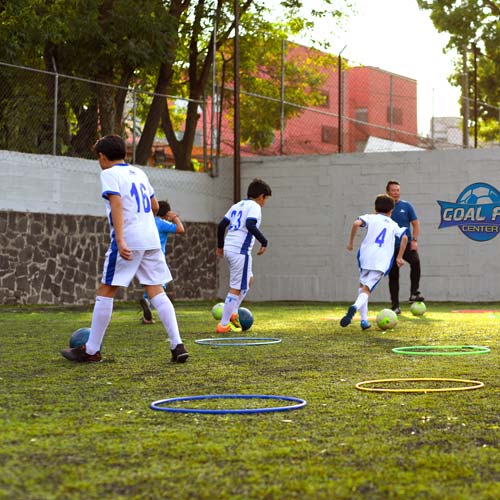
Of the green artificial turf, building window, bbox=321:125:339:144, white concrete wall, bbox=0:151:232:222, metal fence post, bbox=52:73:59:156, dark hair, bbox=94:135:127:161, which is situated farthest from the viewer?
building window, bbox=321:125:339:144

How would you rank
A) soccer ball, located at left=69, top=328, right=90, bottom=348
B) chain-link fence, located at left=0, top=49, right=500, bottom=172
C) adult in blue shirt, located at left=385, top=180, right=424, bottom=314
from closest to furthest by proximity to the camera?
soccer ball, located at left=69, top=328, right=90, bottom=348
adult in blue shirt, located at left=385, top=180, right=424, bottom=314
chain-link fence, located at left=0, top=49, right=500, bottom=172

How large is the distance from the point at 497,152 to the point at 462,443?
18045mm

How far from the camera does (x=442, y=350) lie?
952 centimetres

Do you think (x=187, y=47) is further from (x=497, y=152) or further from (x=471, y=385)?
(x=471, y=385)

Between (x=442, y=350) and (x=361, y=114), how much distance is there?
54.2 feet

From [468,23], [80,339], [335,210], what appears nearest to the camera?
[80,339]

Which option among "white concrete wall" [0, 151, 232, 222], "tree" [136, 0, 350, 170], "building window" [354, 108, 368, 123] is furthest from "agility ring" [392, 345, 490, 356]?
"building window" [354, 108, 368, 123]

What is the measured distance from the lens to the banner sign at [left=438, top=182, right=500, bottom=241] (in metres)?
21.6

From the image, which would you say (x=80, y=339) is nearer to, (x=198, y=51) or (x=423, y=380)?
(x=423, y=380)

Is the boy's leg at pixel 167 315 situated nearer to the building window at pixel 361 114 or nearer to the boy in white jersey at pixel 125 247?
the boy in white jersey at pixel 125 247

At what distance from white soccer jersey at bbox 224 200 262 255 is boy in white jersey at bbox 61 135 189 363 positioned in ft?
10.4

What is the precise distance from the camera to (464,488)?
3.69 m

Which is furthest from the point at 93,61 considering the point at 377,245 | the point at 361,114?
the point at 377,245

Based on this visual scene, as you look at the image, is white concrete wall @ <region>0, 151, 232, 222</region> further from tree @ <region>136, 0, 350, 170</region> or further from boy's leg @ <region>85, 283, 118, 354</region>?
boy's leg @ <region>85, 283, 118, 354</region>
